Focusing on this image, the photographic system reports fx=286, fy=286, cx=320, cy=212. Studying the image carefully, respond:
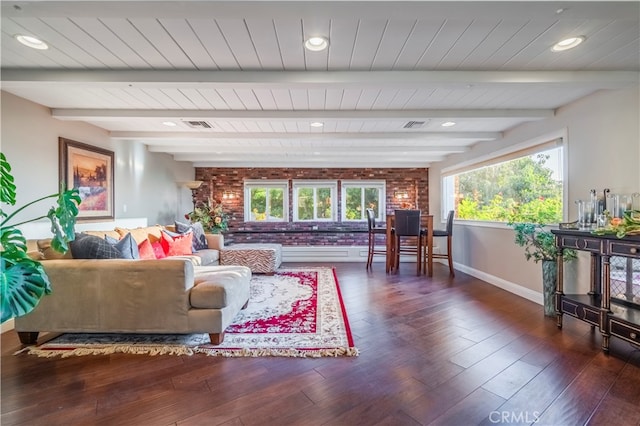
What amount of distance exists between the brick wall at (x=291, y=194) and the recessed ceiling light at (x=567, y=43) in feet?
16.2

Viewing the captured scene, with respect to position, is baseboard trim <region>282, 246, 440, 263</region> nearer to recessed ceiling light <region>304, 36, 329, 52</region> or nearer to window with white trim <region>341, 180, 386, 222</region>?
window with white trim <region>341, 180, 386, 222</region>

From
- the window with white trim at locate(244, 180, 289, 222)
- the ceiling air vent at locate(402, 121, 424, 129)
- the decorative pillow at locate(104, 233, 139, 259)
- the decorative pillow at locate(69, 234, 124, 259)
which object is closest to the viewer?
the decorative pillow at locate(69, 234, 124, 259)

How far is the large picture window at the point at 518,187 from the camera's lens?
330 cm

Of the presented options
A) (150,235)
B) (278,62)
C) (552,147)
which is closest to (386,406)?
(278,62)

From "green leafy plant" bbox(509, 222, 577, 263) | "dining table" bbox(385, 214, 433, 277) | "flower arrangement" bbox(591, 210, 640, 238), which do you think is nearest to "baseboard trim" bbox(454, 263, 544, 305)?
"green leafy plant" bbox(509, 222, 577, 263)

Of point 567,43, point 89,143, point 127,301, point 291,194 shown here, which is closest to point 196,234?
point 89,143

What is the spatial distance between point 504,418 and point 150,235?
4.16 m

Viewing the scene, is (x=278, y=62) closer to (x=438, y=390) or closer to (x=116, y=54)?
(x=116, y=54)

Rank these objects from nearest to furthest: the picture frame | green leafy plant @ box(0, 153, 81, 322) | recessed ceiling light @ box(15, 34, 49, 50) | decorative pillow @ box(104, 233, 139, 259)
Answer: green leafy plant @ box(0, 153, 81, 322), recessed ceiling light @ box(15, 34, 49, 50), decorative pillow @ box(104, 233, 139, 259), the picture frame

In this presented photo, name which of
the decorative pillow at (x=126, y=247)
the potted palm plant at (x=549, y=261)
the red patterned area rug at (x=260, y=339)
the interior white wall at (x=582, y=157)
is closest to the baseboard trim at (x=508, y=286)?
the interior white wall at (x=582, y=157)

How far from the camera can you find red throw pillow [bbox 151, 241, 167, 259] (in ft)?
12.0

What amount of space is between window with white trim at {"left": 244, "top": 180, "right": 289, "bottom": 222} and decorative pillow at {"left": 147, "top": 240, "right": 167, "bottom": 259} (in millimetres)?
3101

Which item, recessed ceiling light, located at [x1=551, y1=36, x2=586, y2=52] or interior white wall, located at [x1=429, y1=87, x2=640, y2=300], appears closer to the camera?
recessed ceiling light, located at [x1=551, y1=36, x2=586, y2=52]

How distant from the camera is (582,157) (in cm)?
284
